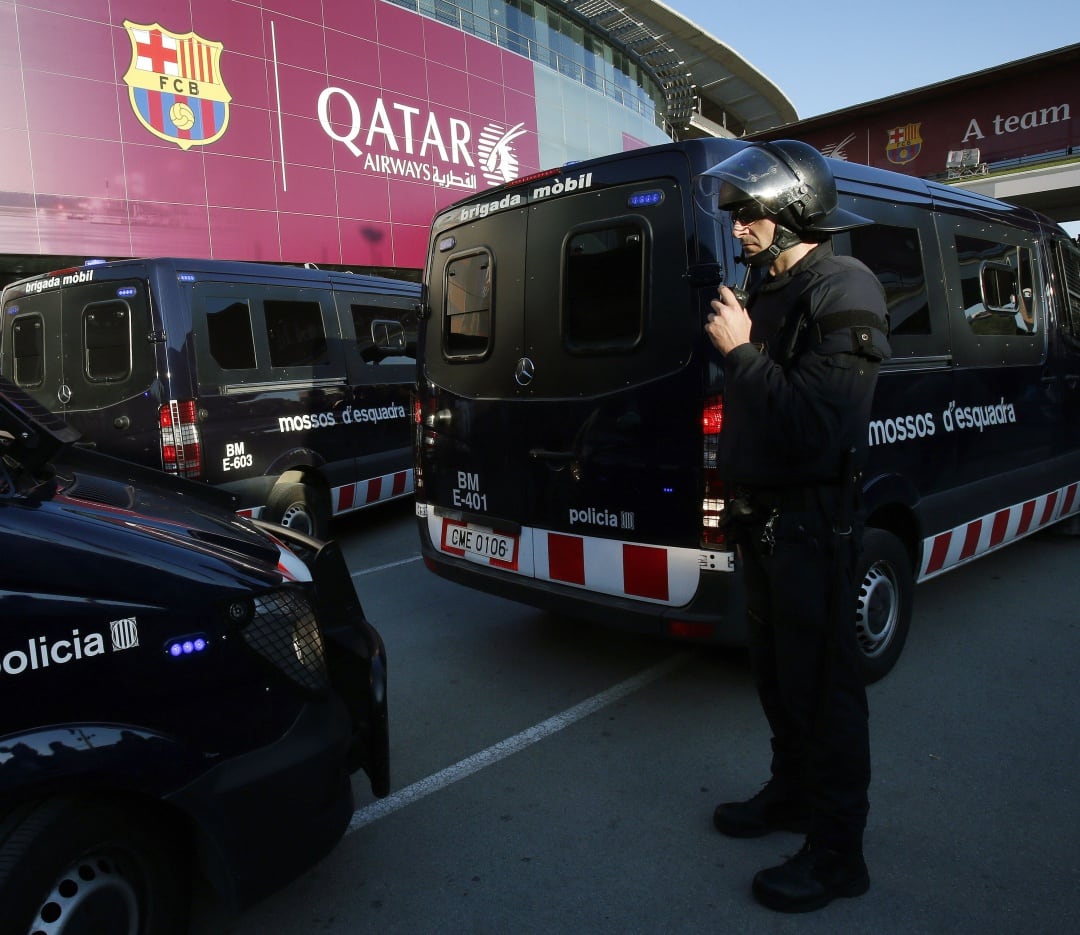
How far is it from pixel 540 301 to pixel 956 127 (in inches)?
998

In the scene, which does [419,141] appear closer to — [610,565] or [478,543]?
[478,543]

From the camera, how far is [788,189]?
7.64ft

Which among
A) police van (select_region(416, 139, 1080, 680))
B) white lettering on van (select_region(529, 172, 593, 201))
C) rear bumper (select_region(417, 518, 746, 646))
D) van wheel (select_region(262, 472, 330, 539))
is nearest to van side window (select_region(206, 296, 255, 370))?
van wheel (select_region(262, 472, 330, 539))

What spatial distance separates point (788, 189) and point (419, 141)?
80.5 ft

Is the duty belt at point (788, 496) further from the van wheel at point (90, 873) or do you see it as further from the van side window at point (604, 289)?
the van wheel at point (90, 873)

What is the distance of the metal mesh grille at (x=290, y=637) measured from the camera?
2.02 meters

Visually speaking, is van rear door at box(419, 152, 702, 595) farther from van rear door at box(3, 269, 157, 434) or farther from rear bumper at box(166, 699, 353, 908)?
van rear door at box(3, 269, 157, 434)

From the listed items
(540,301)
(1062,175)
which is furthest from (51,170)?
(1062,175)

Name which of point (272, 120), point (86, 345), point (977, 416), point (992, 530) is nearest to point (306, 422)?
point (86, 345)

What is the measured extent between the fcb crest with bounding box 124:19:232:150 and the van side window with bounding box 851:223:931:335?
63.5 ft

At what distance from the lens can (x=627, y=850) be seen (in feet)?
8.59

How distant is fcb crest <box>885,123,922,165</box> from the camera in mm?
24875

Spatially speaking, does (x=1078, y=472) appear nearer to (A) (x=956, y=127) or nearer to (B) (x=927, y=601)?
(B) (x=927, y=601)

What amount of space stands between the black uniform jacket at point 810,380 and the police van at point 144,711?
129 centimetres
